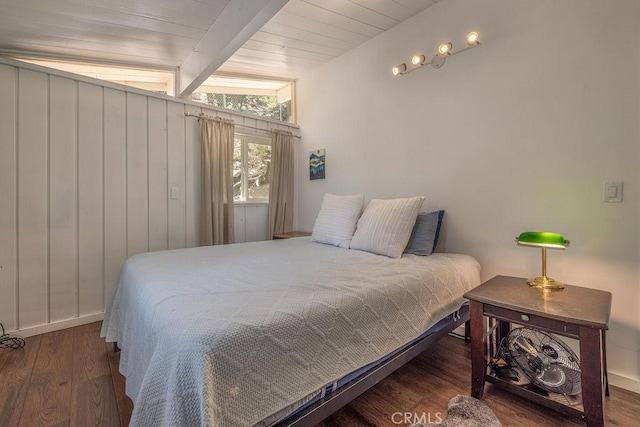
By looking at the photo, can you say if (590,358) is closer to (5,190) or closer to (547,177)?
(547,177)

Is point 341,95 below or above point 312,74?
below

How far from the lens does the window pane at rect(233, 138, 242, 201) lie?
11.5 feet

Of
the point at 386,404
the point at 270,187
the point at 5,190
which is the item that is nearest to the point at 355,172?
the point at 270,187

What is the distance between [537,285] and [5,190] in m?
3.68

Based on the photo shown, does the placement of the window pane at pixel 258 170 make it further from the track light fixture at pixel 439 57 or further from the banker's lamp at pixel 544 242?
the banker's lamp at pixel 544 242

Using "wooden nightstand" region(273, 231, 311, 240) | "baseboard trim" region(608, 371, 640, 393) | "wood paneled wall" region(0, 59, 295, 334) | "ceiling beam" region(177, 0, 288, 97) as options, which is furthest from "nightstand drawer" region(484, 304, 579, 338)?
"wood paneled wall" region(0, 59, 295, 334)

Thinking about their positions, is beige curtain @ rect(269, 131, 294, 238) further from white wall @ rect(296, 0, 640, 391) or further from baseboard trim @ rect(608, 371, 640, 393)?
baseboard trim @ rect(608, 371, 640, 393)

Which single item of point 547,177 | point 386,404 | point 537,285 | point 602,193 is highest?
point 547,177

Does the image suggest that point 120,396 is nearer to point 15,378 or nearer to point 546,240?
point 15,378

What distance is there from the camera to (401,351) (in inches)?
59.8

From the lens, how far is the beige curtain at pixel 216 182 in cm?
308

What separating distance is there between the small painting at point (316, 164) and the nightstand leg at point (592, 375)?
273 centimetres

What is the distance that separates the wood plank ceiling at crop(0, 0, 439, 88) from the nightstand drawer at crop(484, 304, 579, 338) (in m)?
2.33

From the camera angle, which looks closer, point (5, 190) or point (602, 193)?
point (602, 193)
